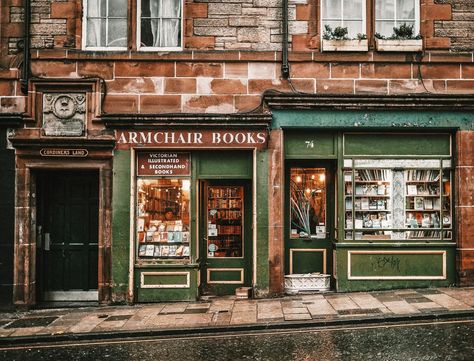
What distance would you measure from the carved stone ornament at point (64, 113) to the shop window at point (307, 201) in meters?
4.88

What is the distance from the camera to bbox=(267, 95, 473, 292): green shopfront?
1127 centimetres

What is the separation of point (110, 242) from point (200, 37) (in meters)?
4.87

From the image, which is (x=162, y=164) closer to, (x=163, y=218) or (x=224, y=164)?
(x=163, y=218)

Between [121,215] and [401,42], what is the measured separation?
284 inches

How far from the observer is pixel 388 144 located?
1155 cm

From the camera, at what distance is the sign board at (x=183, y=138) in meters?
11.1

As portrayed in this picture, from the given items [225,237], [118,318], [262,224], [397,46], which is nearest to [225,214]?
[225,237]

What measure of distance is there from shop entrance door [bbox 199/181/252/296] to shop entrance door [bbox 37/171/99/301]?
245 cm

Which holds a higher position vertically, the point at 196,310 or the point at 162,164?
the point at 162,164

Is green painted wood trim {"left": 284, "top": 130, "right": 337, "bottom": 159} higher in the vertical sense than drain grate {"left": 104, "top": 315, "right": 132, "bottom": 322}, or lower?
higher

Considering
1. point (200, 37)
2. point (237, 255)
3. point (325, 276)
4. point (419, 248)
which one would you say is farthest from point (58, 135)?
point (419, 248)

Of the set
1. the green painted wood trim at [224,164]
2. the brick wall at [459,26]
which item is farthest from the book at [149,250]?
the brick wall at [459,26]

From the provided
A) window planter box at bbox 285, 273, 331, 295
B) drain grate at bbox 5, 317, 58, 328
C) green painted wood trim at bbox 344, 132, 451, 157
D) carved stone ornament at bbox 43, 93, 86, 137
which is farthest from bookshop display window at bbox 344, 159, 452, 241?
drain grate at bbox 5, 317, 58, 328

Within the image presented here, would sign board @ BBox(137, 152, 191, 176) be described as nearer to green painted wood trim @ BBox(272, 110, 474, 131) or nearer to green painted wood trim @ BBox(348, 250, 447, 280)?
green painted wood trim @ BBox(272, 110, 474, 131)
